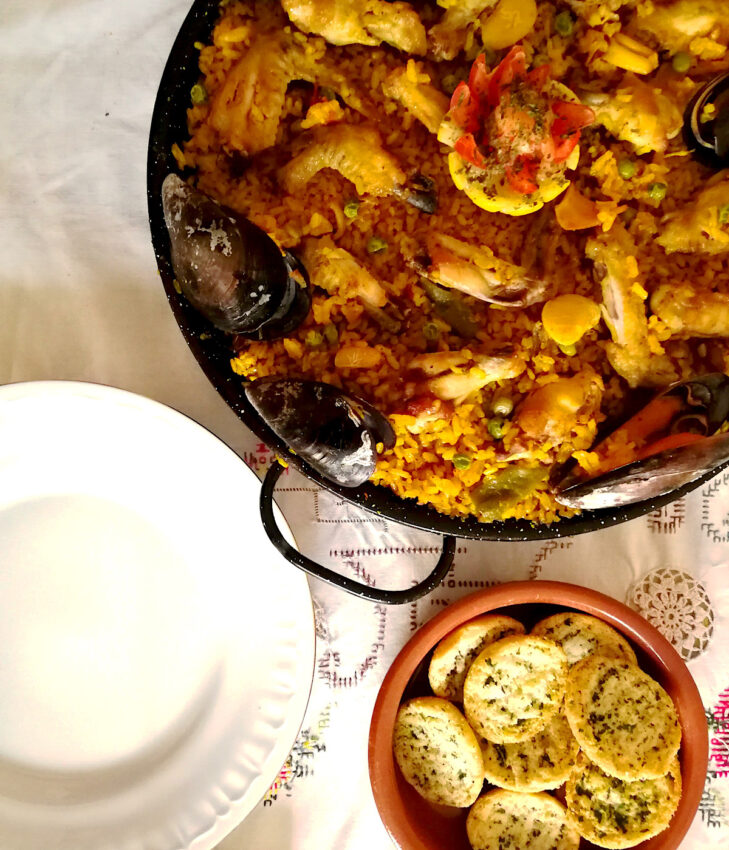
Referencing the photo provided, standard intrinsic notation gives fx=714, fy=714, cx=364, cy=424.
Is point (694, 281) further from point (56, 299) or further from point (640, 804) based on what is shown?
point (56, 299)

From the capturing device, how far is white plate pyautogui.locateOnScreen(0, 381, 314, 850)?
4.67ft

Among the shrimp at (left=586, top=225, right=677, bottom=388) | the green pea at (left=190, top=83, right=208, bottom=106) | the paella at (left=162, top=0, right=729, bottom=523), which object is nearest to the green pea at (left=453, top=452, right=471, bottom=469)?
the paella at (left=162, top=0, right=729, bottom=523)

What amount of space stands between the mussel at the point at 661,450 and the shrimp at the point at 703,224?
23 centimetres

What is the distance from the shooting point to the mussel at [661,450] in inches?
44.6

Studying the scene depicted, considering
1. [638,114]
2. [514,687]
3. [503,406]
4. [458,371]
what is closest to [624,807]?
[514,687]

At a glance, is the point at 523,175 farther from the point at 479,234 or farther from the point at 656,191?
the point at 656,191

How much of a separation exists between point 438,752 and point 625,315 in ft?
3.12

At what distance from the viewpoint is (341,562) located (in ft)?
5.08

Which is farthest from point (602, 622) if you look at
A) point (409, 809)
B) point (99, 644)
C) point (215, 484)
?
point (99, 644)

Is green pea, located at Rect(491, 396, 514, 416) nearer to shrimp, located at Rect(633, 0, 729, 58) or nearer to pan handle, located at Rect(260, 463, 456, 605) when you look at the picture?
pan handle, located at Rect(260, 463, 456, 605)

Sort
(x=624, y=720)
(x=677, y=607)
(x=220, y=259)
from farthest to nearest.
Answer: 1. (x=677, y=607)
2. (x=624, y=720)
3. (x=220, y=259)

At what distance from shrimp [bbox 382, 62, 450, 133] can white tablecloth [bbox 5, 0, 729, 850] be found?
55 cm

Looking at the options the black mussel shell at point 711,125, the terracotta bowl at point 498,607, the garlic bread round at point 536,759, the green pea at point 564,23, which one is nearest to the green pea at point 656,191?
the black mussel shell at point 711,125

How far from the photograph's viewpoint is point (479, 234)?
1.29m
